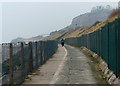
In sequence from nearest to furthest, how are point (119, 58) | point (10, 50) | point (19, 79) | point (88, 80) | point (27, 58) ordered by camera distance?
point (10, 50) → point (119, 58) → point (19, 79) → point (88, 80) → point (27, 58)

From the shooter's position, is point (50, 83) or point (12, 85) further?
point (50, 83)

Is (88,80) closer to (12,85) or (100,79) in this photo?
(100,79)

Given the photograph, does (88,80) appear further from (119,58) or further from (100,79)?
(119,58)

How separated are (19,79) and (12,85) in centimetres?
118

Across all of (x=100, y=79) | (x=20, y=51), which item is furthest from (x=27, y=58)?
(x=100, y=79)

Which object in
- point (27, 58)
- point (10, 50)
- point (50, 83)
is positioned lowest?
point (50, 83)

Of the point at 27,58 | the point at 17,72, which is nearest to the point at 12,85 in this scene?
the point at 17,72

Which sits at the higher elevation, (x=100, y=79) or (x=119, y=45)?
(x=119, y=45)

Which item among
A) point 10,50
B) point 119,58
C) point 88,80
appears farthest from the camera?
point 88,80

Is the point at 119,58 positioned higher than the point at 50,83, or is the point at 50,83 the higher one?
the point at 119,58

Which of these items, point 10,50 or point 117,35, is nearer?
point 10,50

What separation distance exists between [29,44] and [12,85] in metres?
3.70

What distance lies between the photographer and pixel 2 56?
764cm

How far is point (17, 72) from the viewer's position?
30.9 ft
